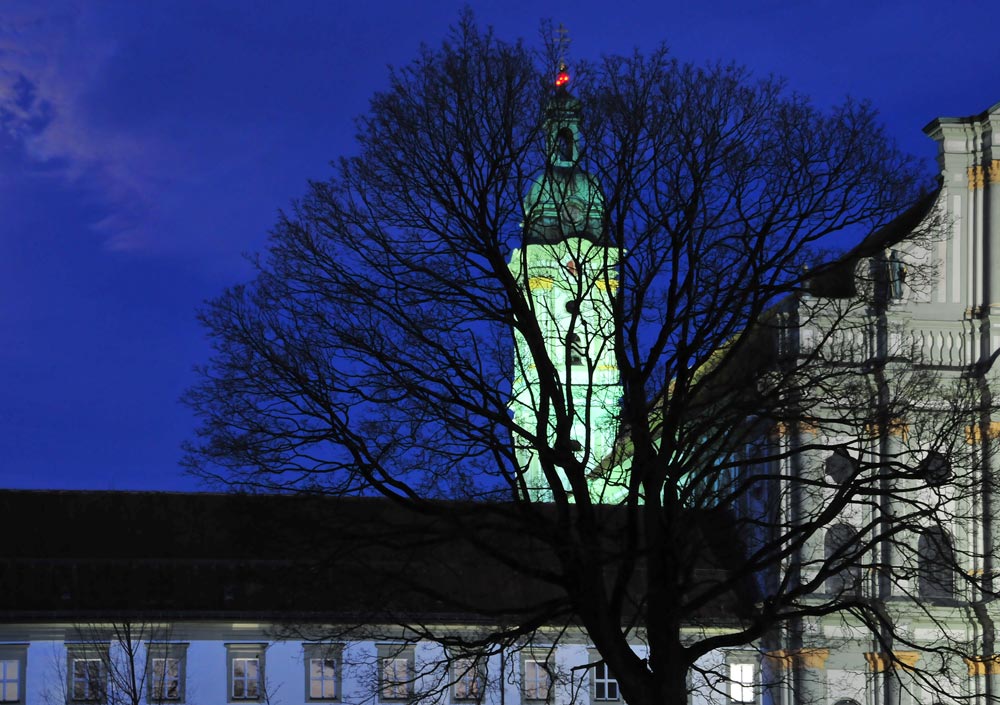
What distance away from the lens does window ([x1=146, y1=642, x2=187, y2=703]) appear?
4369 cm

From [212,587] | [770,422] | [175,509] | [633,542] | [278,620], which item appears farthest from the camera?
[175,509]

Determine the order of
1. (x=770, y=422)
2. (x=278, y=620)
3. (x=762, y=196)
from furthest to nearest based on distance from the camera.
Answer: (x=278, y=620)
(x=770, y=422)
(x=762, y=196)

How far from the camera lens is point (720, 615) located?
155ft

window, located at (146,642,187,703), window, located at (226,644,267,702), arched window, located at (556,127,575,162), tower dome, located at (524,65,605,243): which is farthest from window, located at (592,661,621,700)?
arched window, located at (556,127,575,162)

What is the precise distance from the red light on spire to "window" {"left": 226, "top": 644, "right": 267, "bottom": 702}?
79.0 ft

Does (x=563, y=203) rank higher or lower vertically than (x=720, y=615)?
higher

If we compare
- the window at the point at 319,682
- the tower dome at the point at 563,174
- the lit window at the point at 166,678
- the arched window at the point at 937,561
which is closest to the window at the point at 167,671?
the lit window at the point at 166,678

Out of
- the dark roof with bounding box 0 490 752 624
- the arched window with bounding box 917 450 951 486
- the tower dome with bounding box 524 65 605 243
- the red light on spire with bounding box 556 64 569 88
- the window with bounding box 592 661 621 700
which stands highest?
the red light on spire with bounding box 556 64 569 88

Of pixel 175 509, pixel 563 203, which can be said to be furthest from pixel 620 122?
pixel 175 509

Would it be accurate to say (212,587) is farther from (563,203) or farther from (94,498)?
(563,203)

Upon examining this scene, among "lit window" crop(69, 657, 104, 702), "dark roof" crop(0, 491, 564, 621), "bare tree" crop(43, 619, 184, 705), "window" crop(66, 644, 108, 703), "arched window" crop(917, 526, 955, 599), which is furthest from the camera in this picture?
"dark roof" crop(0, 491, 564, 621)

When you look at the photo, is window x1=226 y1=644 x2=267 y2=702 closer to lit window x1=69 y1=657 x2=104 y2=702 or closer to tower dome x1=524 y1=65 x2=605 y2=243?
lit window x1=69 y1=657 x2=104 y2=702

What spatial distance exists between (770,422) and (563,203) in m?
5.80

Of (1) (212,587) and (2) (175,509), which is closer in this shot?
(1) (212,587)
